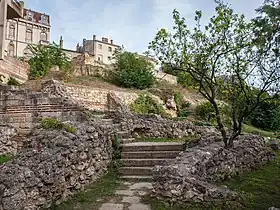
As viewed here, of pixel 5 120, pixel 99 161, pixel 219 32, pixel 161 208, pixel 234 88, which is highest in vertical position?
pixel 219 32

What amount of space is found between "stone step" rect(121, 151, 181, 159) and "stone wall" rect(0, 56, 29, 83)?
10366 millimetres

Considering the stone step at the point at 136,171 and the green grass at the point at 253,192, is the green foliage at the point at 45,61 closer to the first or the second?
the stone step at the point at 136,171

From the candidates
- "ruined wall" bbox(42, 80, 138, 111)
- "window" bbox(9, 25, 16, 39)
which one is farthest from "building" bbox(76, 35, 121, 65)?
"ruined wall" bbox(42, 80, 138, 111)

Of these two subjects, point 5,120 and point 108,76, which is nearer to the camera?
point 5,120

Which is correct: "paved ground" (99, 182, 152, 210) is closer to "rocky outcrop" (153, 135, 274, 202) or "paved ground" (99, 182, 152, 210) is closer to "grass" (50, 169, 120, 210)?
"grass" (50, 169, 120, 210)

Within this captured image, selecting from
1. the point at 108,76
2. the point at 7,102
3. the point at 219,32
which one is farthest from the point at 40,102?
the point at 108,76

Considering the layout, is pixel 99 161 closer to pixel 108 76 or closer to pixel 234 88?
pixel 234 88

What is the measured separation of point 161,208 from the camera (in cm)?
529

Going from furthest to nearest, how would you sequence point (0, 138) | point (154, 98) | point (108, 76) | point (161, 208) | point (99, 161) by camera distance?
point (108, 76) < point (154, 98) < point (0, 138) < point (99, 161) < point (161, 208)

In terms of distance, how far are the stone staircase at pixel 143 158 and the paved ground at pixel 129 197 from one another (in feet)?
1.33

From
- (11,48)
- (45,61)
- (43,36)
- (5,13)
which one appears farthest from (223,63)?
(43,36)

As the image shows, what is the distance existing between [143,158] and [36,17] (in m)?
48.9

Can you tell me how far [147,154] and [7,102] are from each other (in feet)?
16.0

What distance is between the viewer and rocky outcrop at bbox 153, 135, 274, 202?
5281mm
